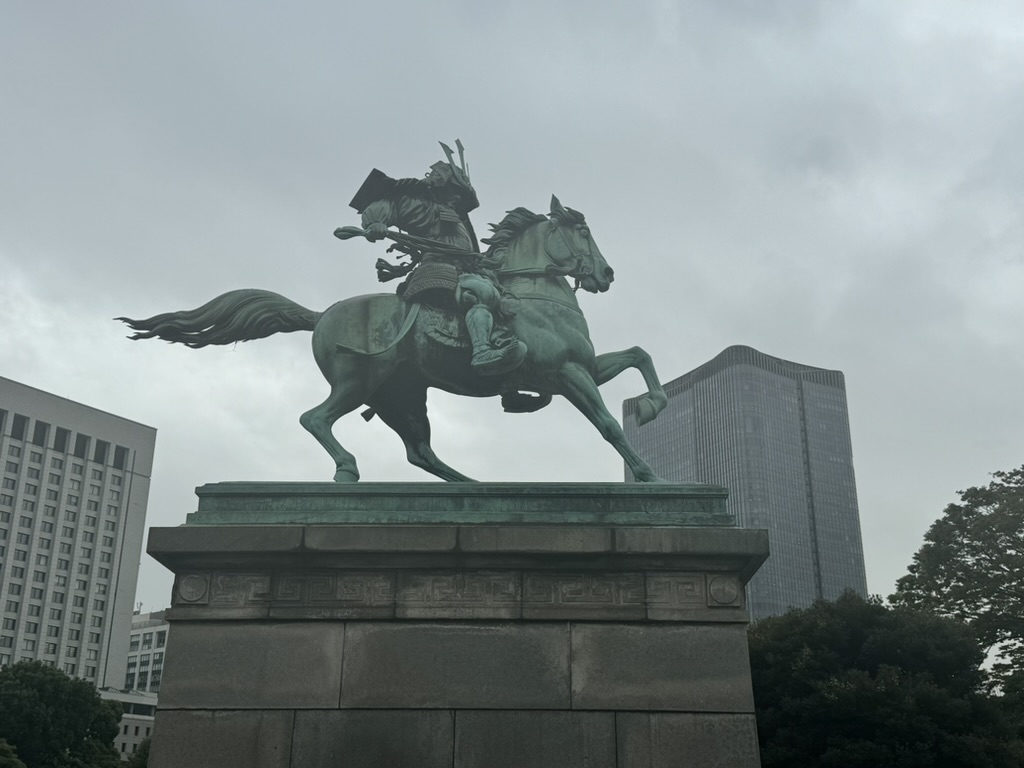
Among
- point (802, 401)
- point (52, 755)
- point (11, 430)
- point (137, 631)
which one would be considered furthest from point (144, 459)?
point (802, 401)

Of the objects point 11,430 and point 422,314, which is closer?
point 422,314

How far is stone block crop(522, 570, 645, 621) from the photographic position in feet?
30.2

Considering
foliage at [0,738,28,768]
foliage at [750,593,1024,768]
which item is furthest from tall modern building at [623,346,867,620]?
foliage at [750,593,1024,768]

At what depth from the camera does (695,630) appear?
912 centimetres

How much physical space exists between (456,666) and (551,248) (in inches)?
200

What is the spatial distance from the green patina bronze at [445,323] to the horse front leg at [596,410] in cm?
2

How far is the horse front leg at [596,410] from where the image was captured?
34.8 feet

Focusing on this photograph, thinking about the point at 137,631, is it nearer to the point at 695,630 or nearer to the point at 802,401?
the point at 802,401

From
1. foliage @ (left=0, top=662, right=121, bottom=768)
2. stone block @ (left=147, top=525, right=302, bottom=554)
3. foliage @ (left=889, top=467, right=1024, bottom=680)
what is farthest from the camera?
foliage @ (left=0, top=662, right=121, bottom=768)

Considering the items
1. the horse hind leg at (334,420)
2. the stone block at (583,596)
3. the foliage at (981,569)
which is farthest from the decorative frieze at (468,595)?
the foliage at (981,569)

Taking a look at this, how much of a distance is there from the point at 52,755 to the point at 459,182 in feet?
152

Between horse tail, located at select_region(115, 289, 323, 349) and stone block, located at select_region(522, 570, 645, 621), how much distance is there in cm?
441

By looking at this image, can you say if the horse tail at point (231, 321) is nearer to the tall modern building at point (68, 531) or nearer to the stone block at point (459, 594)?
the stone block at point (459, 594)

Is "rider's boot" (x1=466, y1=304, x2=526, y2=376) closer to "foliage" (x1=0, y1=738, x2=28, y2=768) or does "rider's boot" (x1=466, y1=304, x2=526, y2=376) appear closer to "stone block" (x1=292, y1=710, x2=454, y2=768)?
"stone block" (x1=292, y1=710, x2=454, y2=768)
